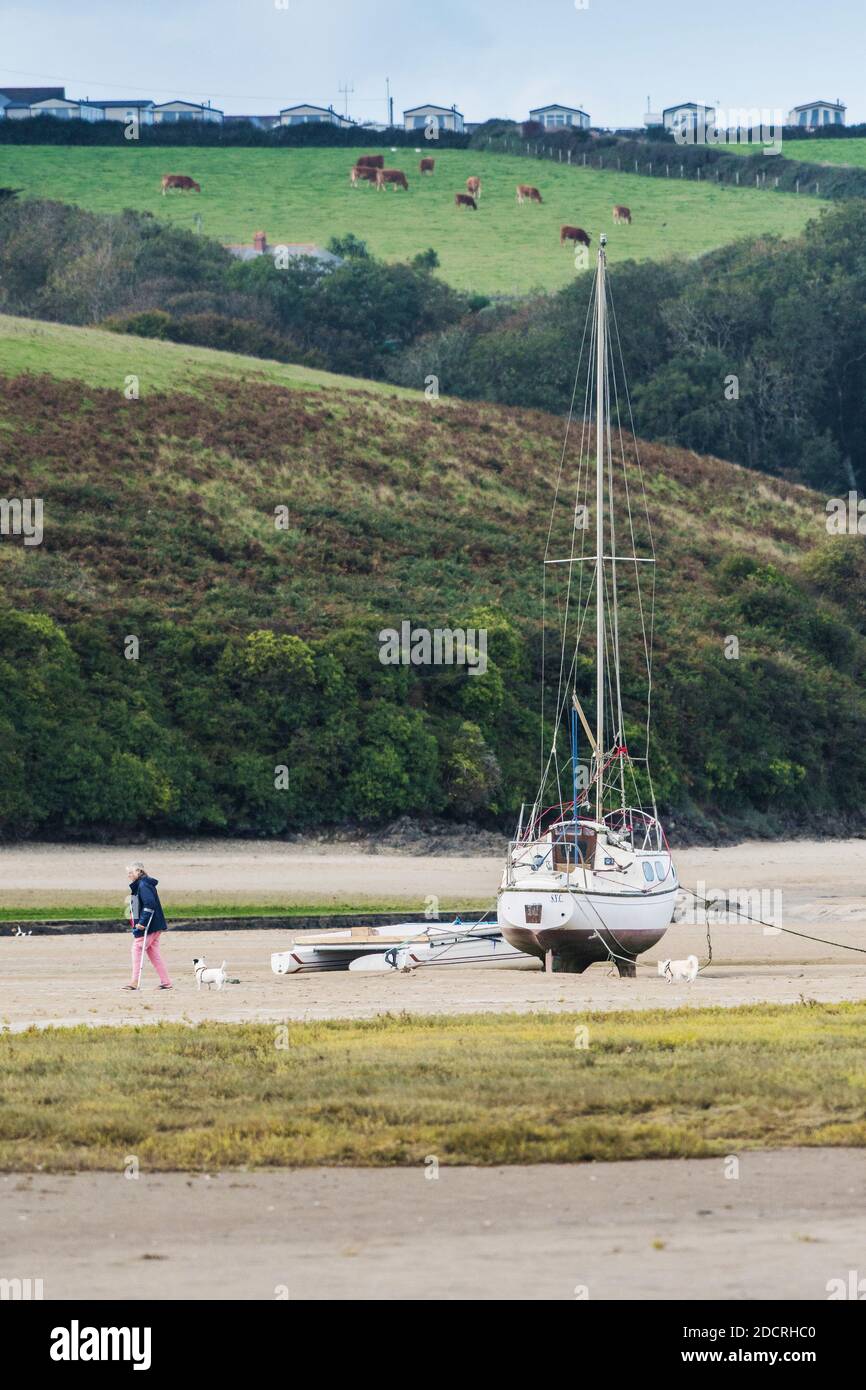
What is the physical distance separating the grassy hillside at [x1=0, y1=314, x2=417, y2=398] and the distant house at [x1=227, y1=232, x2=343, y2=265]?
2684cm

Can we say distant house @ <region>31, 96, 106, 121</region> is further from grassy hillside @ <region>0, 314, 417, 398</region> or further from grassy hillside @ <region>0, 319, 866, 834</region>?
grassy hillside @ <region>0, 319, 866, 834</region>

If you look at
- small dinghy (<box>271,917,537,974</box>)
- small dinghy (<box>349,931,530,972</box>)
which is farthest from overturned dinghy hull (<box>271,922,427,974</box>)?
small dinghy (<box>349,931,530,972</box>)

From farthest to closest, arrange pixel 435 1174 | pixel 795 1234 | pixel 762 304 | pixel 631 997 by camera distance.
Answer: pixel 762 304
pixel 631 997
pixel 435 1174
pixel 795 1234

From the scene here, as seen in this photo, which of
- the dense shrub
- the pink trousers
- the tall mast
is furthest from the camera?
the dense shrub

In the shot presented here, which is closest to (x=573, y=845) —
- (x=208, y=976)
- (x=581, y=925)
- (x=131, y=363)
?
(x=581, y=925)

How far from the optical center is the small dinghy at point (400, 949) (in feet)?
81.3

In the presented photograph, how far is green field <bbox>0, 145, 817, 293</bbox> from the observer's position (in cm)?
11819

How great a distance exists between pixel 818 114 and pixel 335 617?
13265cm

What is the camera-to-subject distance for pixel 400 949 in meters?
25.5

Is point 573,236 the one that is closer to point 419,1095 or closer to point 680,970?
point 680,970
